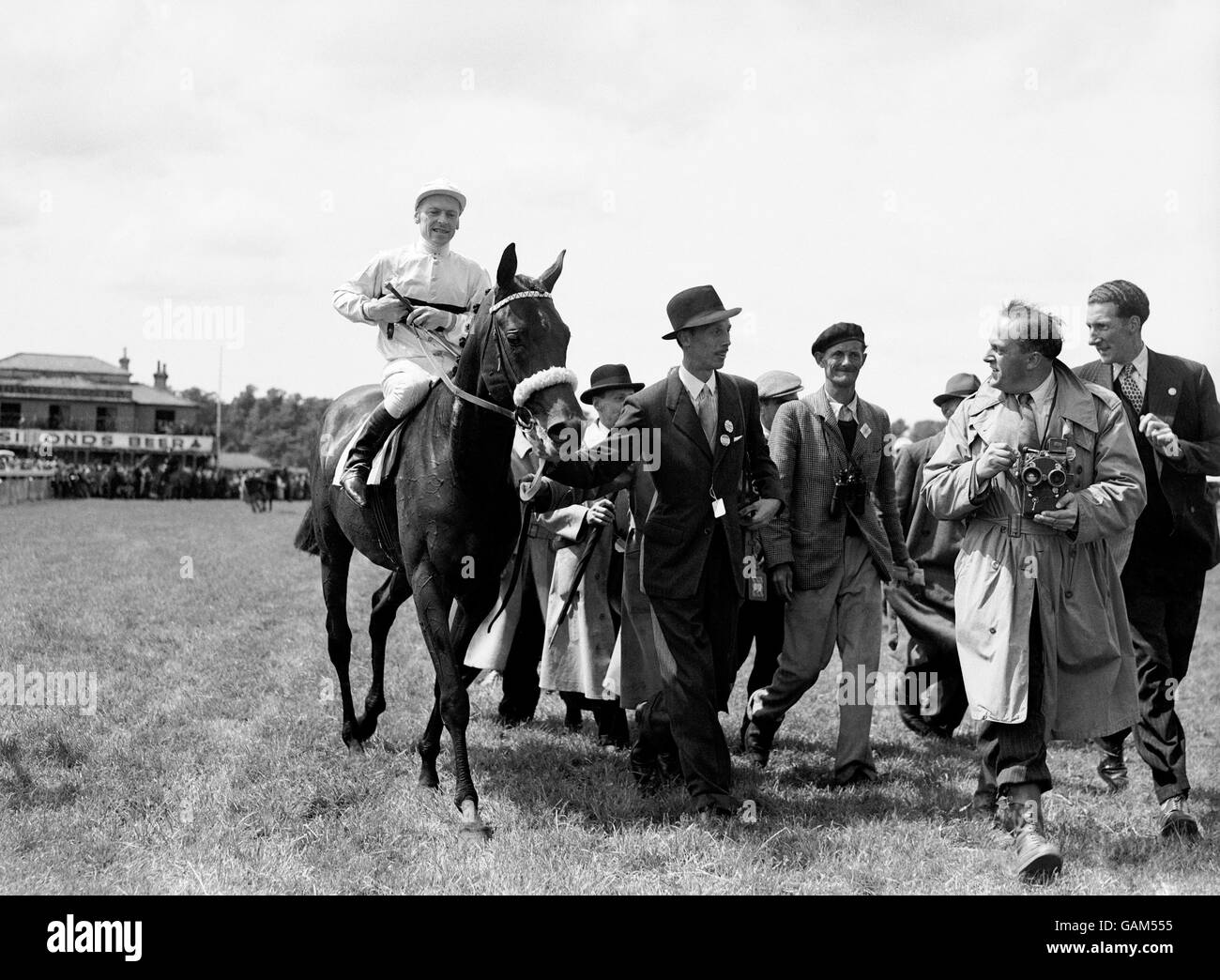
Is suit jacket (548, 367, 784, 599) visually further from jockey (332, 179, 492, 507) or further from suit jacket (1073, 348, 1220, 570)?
suit jacket (1073, 348, 1220, 570)

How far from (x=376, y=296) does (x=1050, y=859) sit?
4.67 m

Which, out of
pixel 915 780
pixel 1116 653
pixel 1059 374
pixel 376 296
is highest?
pixel 376 296

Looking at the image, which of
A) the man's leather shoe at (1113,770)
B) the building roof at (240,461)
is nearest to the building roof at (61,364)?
the building roof at (240,461)

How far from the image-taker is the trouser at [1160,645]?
5465mm

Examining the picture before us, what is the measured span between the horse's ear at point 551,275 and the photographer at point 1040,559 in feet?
6.83

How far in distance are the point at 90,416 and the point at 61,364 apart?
1053 centimetres

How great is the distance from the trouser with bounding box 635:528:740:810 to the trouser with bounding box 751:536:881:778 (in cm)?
97

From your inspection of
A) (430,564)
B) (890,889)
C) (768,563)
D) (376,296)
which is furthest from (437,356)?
(890,889)

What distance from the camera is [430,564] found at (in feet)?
18.3

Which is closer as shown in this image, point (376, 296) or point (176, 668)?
point (376, 296)

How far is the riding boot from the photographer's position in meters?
5.98
